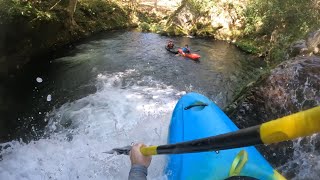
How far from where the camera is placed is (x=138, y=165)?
168 cm

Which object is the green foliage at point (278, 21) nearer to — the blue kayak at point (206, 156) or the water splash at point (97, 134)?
the water splash at point (97, 134)

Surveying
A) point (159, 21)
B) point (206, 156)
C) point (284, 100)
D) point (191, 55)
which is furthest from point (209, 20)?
point (206, 156)

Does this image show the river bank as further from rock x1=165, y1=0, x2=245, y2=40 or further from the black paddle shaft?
the black paddle shaft

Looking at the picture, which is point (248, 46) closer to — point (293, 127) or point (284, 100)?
point (284, 100)

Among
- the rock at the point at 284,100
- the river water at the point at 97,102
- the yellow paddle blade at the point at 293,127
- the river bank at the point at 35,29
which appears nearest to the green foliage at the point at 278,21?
the river water at the point at 97,102

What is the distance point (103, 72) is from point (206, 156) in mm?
6364

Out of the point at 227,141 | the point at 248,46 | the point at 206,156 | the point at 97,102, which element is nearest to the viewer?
the point at 227,141

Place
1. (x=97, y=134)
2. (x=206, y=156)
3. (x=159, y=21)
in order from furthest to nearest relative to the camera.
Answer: (x=159, y=21)
(x=97, y=134)
(x=206, y=156)

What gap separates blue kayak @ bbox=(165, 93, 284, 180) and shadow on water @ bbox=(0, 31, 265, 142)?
2.73m

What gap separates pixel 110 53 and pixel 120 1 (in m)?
9.94

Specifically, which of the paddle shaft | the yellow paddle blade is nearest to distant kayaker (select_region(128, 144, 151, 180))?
the paddle shaft

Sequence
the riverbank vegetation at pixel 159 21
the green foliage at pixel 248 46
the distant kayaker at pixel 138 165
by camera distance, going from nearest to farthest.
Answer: the distant kayaker at pixel 138 165 → the riverbank vegetation at pixel 159 21 → the green foliage at pixel 248 46

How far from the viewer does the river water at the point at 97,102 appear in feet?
13.4

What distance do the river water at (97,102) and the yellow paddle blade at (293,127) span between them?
7.73ft
